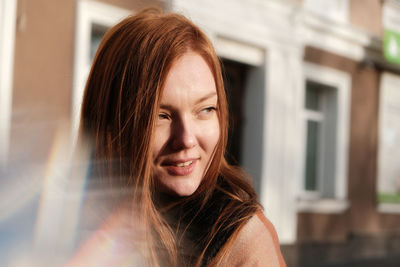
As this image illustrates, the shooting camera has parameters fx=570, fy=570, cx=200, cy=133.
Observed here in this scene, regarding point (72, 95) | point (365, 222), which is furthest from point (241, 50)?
point (365, 222)

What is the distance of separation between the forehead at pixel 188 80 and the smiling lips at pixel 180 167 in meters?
0.17

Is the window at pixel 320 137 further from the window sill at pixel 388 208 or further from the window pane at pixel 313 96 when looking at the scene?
the window sill at pixel 388 208

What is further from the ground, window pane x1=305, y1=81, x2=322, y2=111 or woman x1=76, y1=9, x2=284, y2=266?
window pane x1=305, y1=81, x2=322, y2=111

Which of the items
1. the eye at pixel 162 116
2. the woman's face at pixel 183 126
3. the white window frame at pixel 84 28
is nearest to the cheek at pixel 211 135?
the woman's face at pixel 183 126

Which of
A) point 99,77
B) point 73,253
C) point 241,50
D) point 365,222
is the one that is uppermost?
point 241,50

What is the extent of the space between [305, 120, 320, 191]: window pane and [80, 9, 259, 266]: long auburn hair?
751cm

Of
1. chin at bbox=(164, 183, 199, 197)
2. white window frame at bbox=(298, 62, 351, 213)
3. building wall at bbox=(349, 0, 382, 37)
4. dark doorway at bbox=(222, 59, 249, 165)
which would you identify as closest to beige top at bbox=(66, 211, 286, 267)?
chin at bbox=(164, 183, 199, 197)

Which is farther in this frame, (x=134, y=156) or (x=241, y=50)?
(x=241, y=50)

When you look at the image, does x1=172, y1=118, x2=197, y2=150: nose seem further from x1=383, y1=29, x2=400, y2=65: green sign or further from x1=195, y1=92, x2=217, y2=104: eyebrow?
x1=383, y1=29, x2=400, y2=65: green sign

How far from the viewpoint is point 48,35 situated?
5578mm

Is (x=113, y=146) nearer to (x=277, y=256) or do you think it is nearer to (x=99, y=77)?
(x=99, y=77)

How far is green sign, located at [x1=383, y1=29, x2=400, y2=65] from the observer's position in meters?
9.81

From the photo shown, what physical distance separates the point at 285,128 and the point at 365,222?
2787mm

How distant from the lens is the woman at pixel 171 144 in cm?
144
